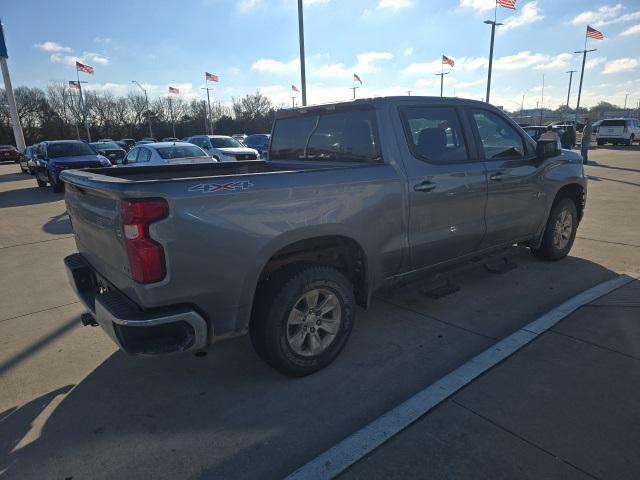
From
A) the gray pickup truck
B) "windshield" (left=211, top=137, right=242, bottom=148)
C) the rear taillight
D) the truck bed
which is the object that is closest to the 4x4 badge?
the gray pickup truck

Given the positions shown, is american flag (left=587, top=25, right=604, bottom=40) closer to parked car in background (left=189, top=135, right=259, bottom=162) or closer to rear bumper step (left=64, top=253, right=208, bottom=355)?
parked car in background (left=189, top=135, right=259, bottom=162)

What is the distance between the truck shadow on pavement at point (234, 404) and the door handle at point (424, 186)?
90 cm

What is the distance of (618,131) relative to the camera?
102 ft

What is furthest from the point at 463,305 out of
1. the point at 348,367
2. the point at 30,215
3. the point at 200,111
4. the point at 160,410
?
the point at 200,111

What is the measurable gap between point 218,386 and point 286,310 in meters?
0.78

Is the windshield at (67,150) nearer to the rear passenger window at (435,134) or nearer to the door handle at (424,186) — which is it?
the rear passenger window at (435,134)

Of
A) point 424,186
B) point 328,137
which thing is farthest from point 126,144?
point 424,186

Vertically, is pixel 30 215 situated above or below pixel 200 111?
below

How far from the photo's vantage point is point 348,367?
10.8ft

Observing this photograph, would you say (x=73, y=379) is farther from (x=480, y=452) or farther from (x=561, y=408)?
(x=561, y=408)

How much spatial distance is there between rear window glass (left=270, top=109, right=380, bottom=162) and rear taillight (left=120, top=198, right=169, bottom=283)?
184cm

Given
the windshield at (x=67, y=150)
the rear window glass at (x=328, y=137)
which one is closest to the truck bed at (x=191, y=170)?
the rear window glass at (x=328, y=137)

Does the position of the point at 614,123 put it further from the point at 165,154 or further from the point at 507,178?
the point at 507,178

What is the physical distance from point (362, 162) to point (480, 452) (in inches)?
88.0
